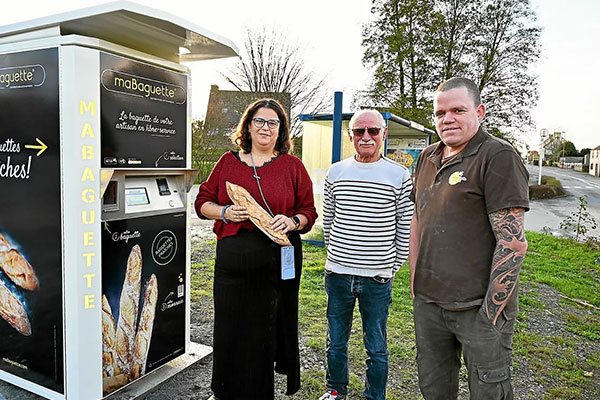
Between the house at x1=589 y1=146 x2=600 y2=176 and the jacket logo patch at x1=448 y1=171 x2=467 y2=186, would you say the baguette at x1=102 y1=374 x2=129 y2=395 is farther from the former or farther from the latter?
the house at x1=589 y1=146 x2=600 y2=176

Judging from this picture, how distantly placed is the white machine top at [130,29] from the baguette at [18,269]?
4.59 feet

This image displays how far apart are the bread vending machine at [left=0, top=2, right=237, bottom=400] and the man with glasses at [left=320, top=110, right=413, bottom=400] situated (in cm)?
126

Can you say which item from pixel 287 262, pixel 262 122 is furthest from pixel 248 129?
pixel 287 262

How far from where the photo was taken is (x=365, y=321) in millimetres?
2738

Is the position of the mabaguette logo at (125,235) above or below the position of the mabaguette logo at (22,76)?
below

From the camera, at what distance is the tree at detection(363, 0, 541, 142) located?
18.0m

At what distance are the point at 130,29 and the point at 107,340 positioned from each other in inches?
78.0

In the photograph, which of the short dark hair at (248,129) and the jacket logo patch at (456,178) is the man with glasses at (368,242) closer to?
the short dark hair at (248,129)

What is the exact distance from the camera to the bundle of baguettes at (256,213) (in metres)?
2.46

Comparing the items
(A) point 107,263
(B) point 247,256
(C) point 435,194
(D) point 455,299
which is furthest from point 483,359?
(A) point 107,263

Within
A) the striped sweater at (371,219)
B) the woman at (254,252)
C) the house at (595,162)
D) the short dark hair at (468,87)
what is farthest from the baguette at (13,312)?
the house at (595,162)

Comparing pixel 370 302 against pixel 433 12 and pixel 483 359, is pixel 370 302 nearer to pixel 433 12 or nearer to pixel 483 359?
pixel 483 359

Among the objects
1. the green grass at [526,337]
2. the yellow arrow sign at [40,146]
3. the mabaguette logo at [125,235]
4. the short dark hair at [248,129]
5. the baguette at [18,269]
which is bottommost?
the green grass at [526,337]

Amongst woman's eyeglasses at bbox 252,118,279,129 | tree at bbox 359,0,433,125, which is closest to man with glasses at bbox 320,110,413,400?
woman's eyeglasses at bbox 252,118,279,129
